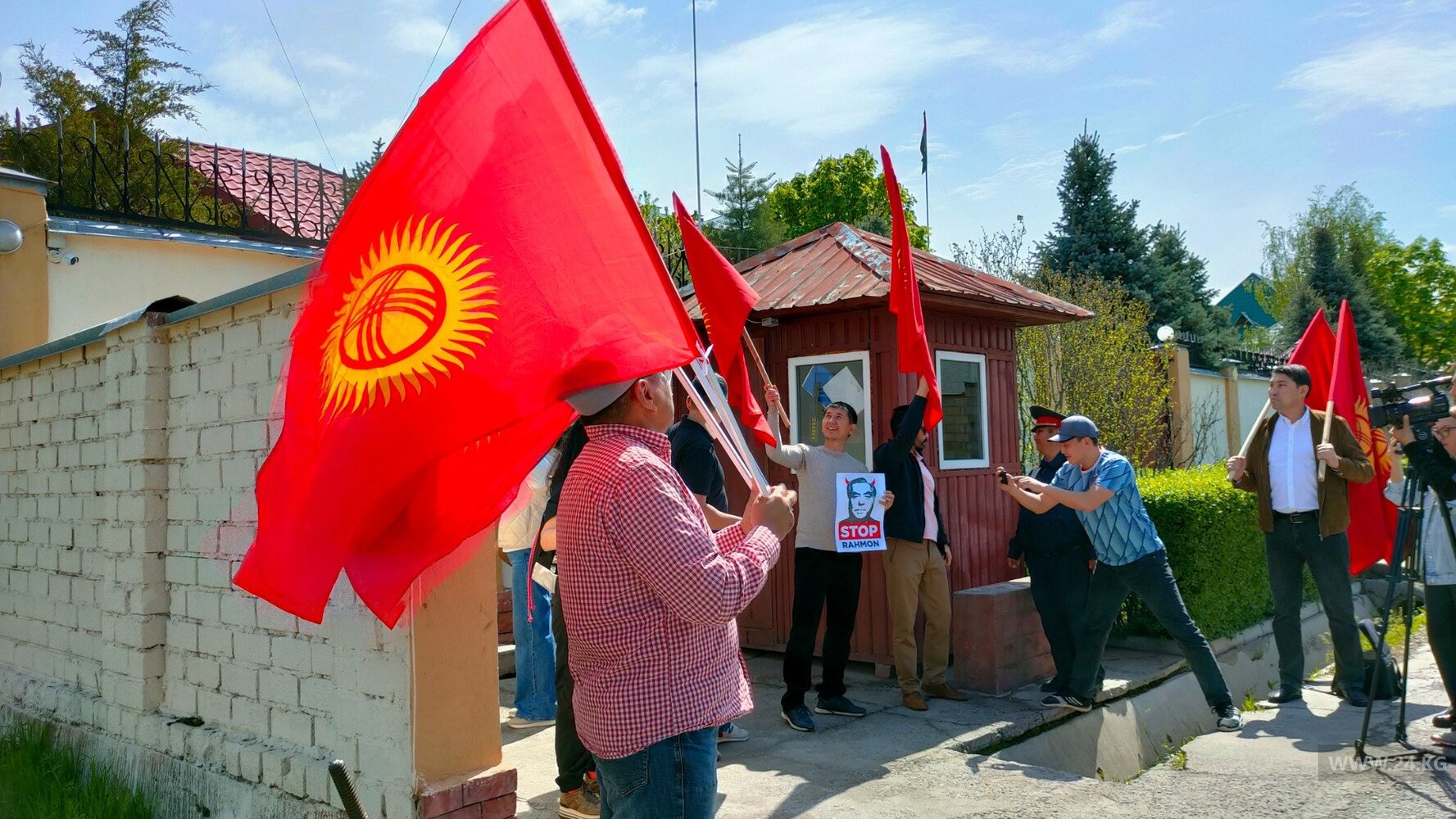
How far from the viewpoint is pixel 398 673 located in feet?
12.7

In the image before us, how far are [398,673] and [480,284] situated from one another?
179 cm

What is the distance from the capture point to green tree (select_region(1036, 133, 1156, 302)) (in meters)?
27.4

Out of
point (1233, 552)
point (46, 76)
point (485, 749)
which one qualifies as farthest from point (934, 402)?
point (46, 76)

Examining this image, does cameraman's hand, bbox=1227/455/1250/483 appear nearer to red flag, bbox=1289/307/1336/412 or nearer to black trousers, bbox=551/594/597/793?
red flag, bbox=1289/307/1336/412

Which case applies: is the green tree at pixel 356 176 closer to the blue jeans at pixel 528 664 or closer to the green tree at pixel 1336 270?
the blue jeans at pixel 528 664

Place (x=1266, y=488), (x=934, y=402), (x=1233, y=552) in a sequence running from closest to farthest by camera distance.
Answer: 1. (x=934, y=402)
2. (x=1266, y=488)
3. (x=1233, y=552)

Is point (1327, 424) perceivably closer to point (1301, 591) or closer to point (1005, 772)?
point (1301, 591)

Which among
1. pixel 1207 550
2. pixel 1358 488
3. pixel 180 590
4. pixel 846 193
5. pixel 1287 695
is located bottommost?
pixel 1287 695

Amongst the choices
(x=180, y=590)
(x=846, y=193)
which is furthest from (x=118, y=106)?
(x=846, y=193)

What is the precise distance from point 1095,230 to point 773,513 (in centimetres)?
2708

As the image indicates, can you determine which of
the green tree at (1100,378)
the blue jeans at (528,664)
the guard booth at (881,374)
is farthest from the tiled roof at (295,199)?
the green tree at (1100,378)

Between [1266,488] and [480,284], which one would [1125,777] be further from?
[480,284]

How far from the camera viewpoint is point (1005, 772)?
5.36 m

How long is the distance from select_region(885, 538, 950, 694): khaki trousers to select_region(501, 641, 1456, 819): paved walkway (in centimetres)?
24
